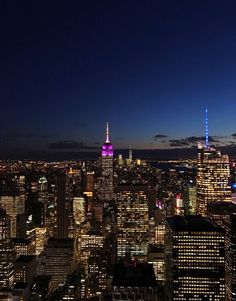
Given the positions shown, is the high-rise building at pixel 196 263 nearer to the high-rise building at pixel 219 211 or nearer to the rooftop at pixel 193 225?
the rooftop at pixel 193 225

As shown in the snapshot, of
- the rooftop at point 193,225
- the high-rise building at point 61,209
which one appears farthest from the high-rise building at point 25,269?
the high-rise building at point 61,209

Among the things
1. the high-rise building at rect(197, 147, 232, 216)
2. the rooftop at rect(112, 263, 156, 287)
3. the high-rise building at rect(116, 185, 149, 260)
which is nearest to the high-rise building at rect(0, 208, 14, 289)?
the rooftop at rect(112, 263, 156, 287)

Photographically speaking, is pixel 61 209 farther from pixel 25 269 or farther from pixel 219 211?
pixel 219 211

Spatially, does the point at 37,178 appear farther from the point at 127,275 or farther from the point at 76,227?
the point at 127,275

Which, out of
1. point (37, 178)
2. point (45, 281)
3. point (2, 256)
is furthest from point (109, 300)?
point (37, 178)

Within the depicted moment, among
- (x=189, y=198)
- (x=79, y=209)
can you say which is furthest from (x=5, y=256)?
(x=189, y=198)
